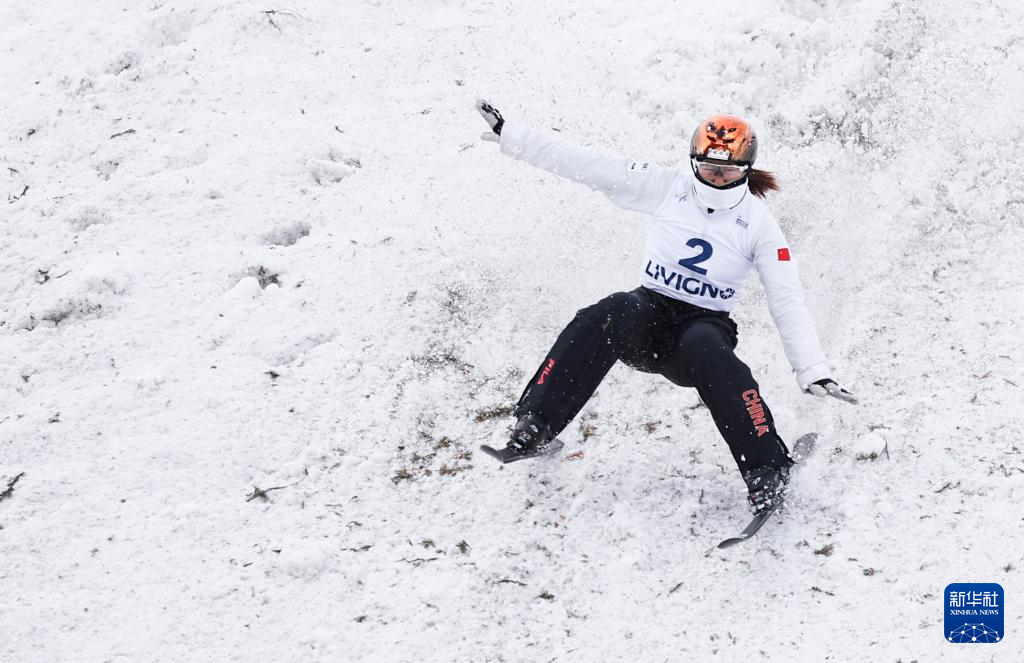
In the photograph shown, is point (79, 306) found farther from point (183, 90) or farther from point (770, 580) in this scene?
point (770, 580)

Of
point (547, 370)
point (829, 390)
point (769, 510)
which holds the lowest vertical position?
point (769, 510)

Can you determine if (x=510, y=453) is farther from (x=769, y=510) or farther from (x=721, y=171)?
(x=721, y=171)

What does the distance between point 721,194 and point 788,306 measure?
0.69 metres

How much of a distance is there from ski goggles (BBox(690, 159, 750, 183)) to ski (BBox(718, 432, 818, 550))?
1.39m

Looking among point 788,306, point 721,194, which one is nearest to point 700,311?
point 788,306

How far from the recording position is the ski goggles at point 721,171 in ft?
14.1

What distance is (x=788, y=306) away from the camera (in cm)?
414

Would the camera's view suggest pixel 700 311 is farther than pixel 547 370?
Yes

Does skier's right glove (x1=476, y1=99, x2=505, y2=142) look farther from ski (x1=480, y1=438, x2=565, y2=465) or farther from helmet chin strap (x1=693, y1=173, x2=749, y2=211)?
ski (x1=480, y1=438, x2=565, y2=465)

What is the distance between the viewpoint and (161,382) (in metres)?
4.74

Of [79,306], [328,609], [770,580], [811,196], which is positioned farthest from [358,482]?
[811,196]

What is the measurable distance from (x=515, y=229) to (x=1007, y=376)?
10.5 feet

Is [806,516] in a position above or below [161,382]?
below

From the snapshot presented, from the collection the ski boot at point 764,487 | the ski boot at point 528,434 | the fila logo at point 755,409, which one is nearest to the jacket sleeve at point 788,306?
the fila logo at point 755,409
